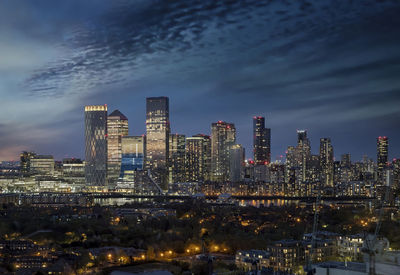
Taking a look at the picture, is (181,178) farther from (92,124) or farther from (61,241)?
(61,241)

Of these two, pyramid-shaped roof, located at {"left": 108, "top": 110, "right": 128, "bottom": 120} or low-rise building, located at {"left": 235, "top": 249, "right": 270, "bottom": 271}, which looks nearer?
low-rise building, located at {"left": 235, "top": 249, "right": 270, "bottom": 271}

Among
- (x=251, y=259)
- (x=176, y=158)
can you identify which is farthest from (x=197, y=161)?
(x=251, y=259)

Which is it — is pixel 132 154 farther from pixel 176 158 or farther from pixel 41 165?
pixel 41 165

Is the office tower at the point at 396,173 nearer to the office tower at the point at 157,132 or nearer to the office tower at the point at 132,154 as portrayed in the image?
the office tower at the point at 157,132

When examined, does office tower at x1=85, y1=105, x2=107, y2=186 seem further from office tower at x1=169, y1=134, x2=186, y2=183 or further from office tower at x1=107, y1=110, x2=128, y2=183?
office tower at x1=169, y1=134, x2=186, y2=183

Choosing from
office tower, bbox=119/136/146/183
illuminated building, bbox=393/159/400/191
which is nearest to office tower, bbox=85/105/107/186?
office tower, bbox=119/136/146/183

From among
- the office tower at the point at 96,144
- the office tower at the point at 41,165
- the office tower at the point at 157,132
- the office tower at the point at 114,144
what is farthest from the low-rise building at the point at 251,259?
→ the office tower at the point at 41,165

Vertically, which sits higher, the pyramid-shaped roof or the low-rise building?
the pyramid-shaped roof

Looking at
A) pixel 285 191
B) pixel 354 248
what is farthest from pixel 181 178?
pixel 354 248
